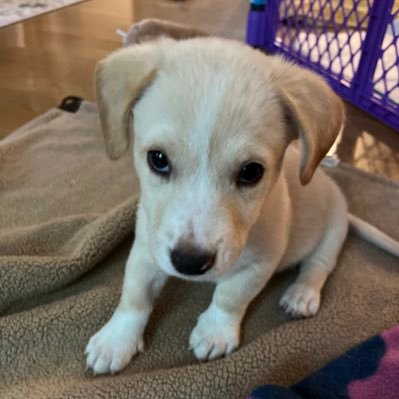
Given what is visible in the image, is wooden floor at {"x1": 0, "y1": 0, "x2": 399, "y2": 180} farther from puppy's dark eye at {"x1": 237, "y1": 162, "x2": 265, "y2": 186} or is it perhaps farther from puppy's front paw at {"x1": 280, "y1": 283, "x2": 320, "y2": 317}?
puppy's dark eye at {"x1": 237, "y1": 162, "x2": 265, "y2": 186}

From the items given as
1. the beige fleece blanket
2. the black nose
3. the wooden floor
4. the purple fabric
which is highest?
the black nose

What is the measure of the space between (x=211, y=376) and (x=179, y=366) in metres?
0.18

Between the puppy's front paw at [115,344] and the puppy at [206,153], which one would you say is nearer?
the puppy at [206,153]

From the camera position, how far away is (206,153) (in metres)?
1.29

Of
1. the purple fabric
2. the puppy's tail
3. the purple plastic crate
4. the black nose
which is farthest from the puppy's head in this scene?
the purple plastic crate

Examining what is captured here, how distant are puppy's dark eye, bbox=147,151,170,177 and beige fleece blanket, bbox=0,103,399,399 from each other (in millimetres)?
647

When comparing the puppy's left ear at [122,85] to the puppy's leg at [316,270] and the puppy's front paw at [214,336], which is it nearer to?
the puppy's front paw at [214,336]

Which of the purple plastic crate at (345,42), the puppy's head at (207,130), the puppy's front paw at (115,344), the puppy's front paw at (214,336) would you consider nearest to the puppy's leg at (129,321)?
the puppy's front paw at (115,344)

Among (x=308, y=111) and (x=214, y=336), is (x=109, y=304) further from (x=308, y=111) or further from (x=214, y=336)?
(x=308, y=111)

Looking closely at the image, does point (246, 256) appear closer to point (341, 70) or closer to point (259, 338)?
point (259, 338)

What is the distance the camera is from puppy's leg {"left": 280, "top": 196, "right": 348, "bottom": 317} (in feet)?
6.48

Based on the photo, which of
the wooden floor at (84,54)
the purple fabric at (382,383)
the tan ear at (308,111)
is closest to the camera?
the tan ear at (308,111)

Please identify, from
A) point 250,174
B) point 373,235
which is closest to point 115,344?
point 250,174

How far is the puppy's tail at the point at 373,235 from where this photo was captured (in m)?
2.27
